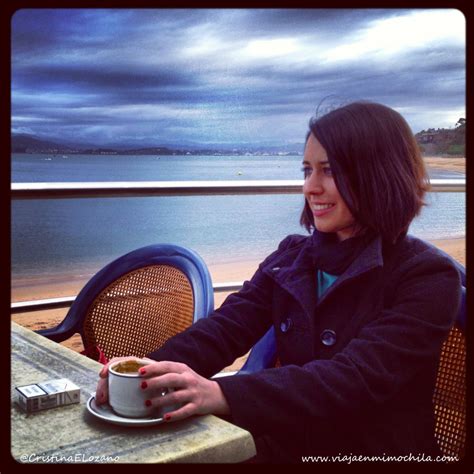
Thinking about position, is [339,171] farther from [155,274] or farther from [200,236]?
[200,236]

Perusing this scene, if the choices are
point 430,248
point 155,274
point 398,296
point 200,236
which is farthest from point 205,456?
point 200,236

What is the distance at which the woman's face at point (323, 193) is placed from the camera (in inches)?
51.9

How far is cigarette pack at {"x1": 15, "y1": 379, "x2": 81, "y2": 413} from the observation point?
3.34 ft

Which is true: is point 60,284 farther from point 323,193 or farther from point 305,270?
point 323,193

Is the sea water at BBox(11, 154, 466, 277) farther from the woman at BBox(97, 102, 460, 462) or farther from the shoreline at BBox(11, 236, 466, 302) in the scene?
the woman at BBox(97, 102, 460, 462)

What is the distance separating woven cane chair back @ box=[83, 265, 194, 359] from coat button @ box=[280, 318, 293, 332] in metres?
0.50

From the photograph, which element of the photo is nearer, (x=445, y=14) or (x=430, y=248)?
(x=445, y=14)

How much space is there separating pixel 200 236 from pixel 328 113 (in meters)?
15.3

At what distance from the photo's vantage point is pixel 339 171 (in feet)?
4.26

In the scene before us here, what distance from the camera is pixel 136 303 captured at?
6.37 feet

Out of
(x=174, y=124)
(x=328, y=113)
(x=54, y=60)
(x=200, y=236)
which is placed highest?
(x=54, y=60)

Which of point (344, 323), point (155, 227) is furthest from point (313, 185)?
point (155, 227)

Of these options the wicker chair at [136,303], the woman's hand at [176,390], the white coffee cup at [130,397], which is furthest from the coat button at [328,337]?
the wicker chair at [136,303]

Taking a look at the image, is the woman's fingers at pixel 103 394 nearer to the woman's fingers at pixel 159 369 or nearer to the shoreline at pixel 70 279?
the woman's fingers at pixel 159 369
